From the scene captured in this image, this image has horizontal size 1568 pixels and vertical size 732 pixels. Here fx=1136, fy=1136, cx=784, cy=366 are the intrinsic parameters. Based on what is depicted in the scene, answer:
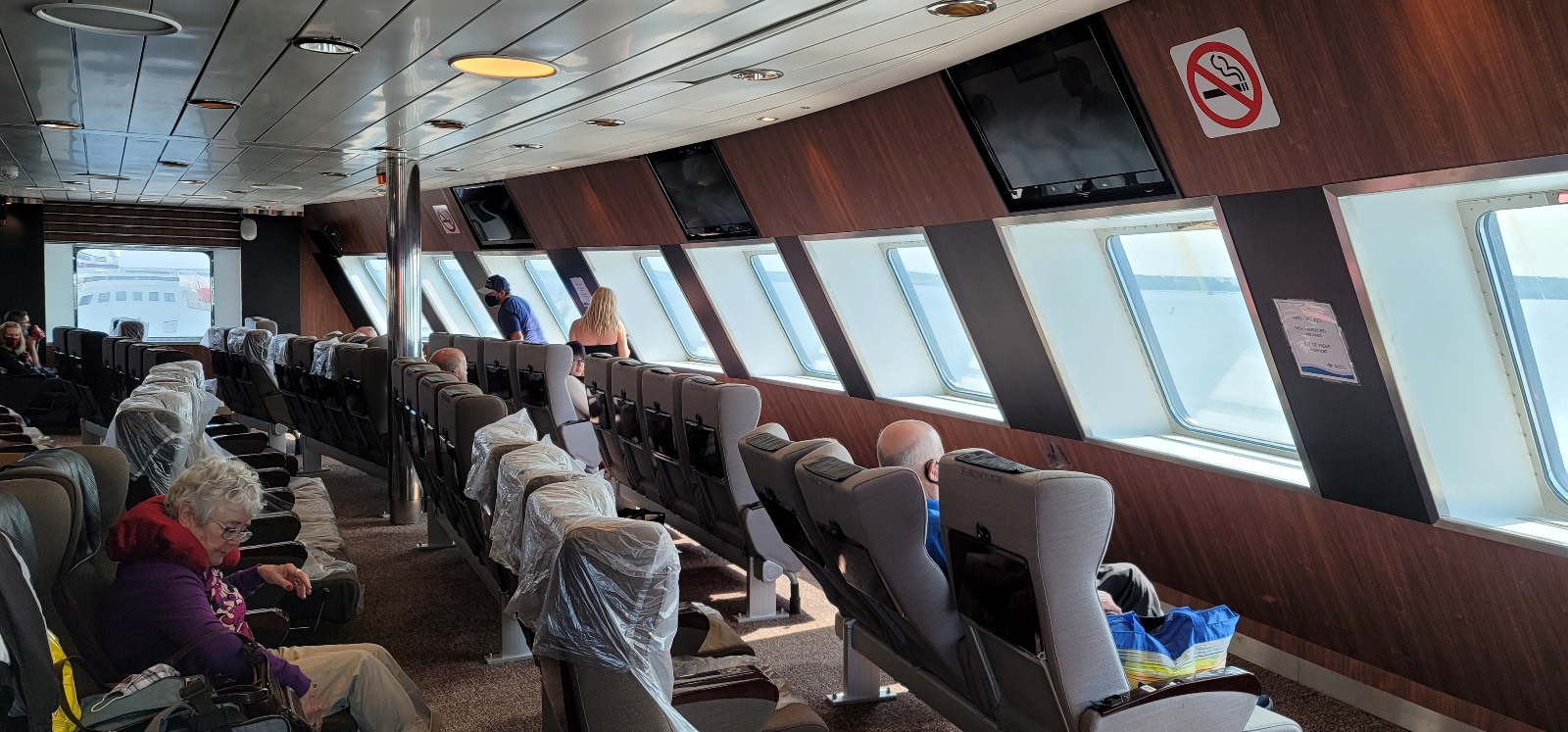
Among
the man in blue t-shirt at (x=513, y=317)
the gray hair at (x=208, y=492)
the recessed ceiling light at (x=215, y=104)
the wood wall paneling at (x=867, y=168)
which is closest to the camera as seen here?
the gray hair at (x=208, y=492)

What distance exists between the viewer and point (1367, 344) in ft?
13.0

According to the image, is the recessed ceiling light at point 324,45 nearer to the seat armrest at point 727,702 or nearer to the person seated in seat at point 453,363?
the person seated in seat at point 453,363

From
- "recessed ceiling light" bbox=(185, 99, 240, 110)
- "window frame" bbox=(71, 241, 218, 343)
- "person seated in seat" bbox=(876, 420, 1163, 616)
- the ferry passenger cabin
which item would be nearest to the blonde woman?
the ferry passenger cabin

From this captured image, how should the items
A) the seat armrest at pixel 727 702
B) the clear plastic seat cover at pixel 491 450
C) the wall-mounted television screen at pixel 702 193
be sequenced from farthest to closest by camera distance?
the wall-mounted television screen at pixel 702 193 → the clear plastic seat cover at pixel 491 450 → the seat armrest at pixel 727 702

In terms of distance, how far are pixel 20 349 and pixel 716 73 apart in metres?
11.9

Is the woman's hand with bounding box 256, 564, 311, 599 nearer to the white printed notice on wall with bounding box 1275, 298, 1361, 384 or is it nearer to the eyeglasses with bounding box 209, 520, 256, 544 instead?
the eyeglasses with bounding box 209, 520, 256, 544

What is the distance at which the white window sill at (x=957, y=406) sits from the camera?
6.84m

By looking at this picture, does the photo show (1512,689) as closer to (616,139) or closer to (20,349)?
(616,139)

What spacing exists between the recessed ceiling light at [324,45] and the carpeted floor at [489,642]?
2.42m

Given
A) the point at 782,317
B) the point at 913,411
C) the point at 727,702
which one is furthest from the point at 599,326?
the point at 727,702

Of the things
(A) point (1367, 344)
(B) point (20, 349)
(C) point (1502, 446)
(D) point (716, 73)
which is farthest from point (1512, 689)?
(B) point (20, 349)

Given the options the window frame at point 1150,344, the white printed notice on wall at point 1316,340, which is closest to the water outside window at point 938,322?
the window frame at point 1150,344

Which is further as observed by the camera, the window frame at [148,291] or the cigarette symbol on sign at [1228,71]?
the window frame at [148,291]

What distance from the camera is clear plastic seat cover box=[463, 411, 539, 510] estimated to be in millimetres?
3744
